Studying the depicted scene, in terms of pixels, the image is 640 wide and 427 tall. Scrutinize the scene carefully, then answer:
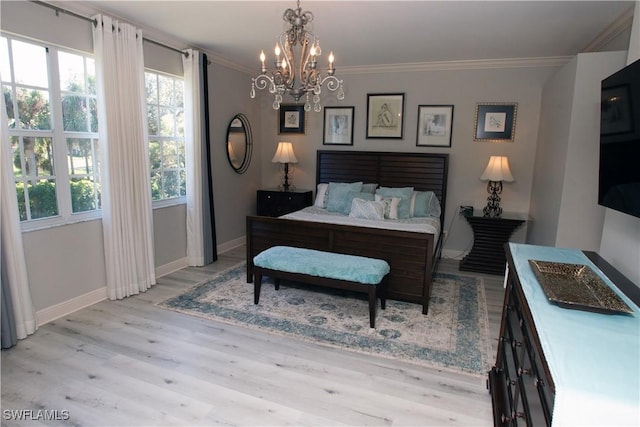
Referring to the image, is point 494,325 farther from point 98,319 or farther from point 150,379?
point 98,319

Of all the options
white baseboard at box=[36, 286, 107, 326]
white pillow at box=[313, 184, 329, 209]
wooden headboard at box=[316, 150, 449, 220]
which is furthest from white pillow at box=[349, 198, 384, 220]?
white baseboard at box=[36, 286, 107, 326]

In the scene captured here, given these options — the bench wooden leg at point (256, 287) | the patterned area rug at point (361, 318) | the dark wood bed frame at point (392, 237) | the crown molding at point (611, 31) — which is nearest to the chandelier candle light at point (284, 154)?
the dark wood bed frame at point (392, 237)

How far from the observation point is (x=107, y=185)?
3.19m

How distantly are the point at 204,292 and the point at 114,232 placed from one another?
99 centimetres

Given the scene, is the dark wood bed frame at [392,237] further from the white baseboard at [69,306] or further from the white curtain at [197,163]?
the white baseboard at [69,306]

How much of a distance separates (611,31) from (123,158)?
448cm

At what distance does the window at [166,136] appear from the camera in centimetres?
387

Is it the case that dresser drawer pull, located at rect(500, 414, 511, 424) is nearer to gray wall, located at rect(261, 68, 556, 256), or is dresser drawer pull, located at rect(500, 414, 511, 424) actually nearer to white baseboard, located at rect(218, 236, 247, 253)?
gray wall, located at rect(261, 68, 556, 256)

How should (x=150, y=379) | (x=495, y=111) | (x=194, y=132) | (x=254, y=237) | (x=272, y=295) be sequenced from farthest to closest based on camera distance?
(x=495, y=111) → (x=194, y=132) → (x=254, y=237) → (x=272, y=295) → (x=150, y=379)

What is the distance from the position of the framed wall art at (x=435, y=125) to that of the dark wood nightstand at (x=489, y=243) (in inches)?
44.6

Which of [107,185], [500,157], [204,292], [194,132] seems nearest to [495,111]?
[500,157]

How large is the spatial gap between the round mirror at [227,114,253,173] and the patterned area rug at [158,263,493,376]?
1.88m

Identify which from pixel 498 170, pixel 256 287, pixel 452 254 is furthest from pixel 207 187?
pixel 498 170

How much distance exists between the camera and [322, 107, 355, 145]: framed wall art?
17.1ft
